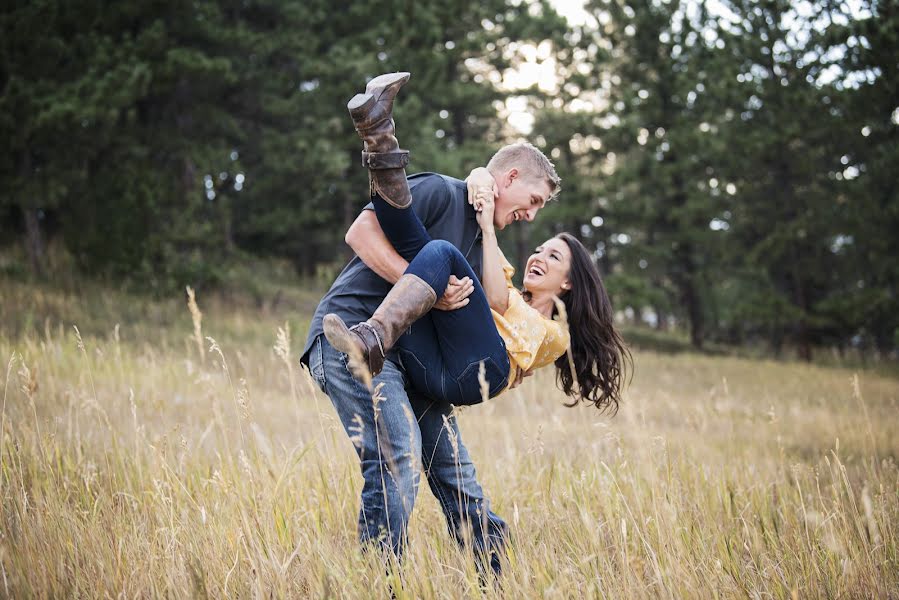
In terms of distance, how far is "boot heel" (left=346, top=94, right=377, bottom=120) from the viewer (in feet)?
7.86

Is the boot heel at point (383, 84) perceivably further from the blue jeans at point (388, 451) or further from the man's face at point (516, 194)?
the blue jeans at point (388, 451)

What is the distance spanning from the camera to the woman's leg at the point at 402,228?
256cm

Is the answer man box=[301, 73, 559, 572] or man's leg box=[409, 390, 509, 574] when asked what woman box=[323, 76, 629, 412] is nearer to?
man box=[301, 73, 559, 572]

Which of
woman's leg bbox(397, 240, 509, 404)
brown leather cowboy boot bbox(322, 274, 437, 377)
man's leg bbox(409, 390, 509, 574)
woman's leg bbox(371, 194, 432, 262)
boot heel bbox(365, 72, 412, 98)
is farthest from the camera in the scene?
man's leg bbox(409, 390, 509, 574)

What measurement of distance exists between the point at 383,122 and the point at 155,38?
42.5ft

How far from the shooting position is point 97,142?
1408 cm

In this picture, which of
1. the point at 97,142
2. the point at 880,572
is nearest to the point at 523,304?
the point at 880,572

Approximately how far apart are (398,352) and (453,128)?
21.7 m

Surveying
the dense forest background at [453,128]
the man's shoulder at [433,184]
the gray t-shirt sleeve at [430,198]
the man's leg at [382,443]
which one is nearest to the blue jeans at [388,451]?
the man's leg at [382,443]

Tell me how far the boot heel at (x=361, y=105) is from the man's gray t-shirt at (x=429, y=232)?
1.48 ft

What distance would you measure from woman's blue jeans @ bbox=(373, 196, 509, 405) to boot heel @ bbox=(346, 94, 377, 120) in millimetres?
310

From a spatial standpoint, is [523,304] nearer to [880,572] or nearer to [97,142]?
[880,572]

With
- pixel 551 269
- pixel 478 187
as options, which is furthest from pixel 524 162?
pixel 551 269

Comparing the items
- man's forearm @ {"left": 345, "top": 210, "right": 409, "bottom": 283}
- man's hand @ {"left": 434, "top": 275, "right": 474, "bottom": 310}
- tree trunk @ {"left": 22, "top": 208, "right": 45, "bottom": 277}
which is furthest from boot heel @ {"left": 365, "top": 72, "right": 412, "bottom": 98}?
tree trunk @ {"left": 22, "top": 208, "right": 45, "bottom": 277}
